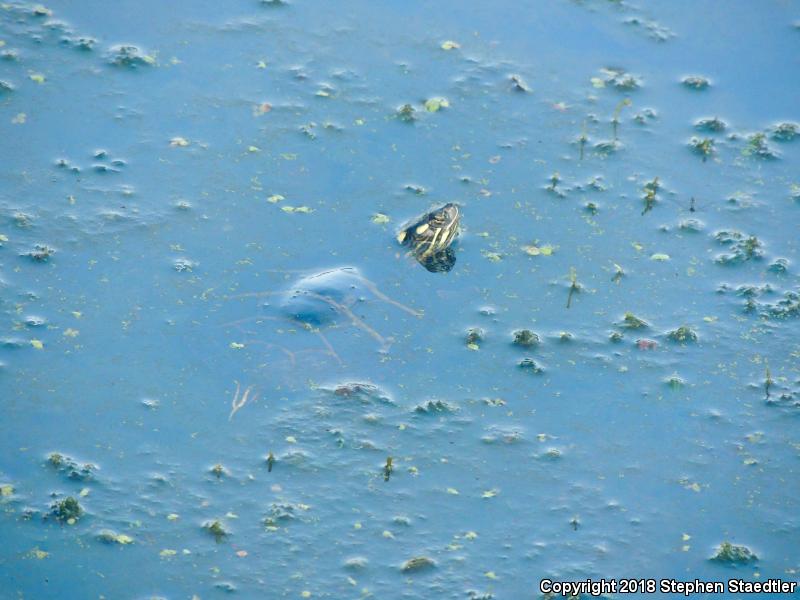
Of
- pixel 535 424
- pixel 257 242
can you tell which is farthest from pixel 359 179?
pixel 535 424

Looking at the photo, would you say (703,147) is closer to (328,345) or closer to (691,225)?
(691,225)

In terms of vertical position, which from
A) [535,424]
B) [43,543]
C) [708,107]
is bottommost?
[43,543]

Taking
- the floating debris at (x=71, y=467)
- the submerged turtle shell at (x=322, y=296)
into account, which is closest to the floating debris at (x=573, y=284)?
the submerged turtle shell at (x=322, y=296)

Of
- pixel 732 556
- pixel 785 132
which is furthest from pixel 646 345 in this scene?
pixel 785 132

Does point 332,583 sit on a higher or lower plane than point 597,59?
lower

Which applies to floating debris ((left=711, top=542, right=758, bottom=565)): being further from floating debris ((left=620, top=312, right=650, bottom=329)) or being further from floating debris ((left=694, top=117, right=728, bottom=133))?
floating debris ((left=694, top=117, right=728, bottom=133))

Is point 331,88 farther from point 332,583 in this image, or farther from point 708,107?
point 332,583

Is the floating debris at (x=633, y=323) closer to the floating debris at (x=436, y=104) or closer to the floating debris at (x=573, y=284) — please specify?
the floating debris at (x=573, y=284)
